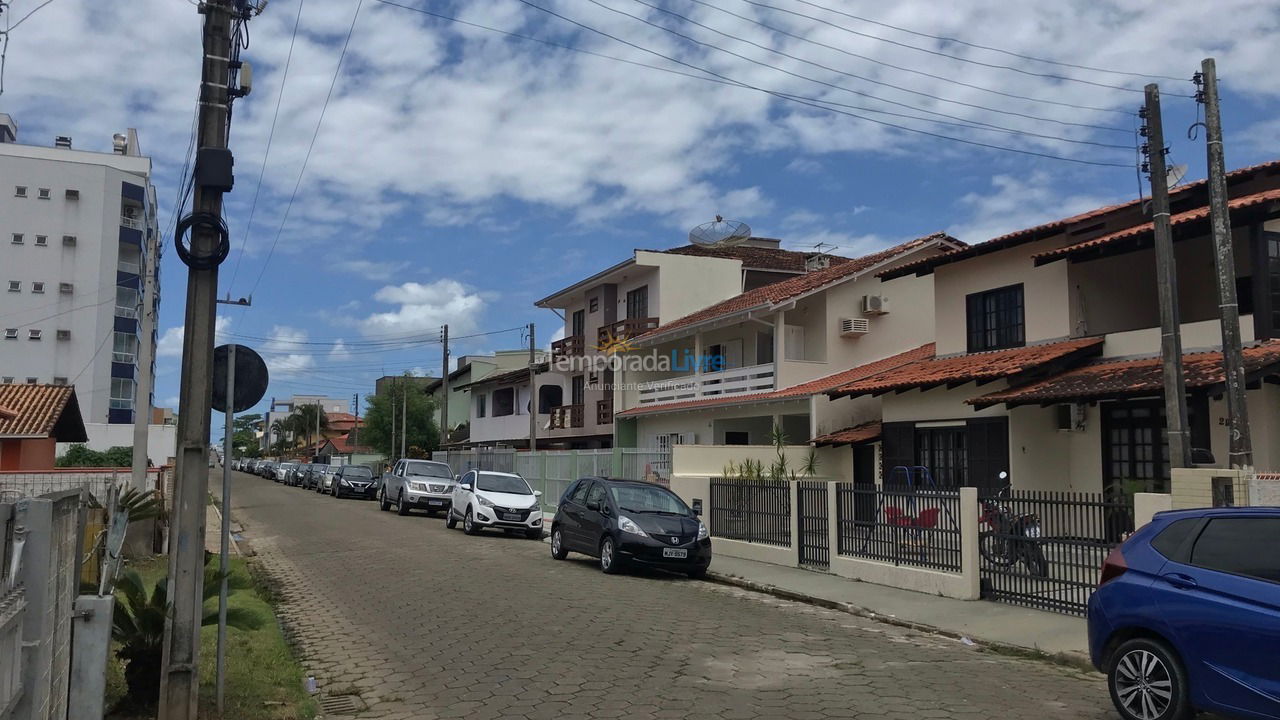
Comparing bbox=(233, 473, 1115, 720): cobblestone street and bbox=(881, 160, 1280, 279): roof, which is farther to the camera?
bbox=(881, 160, 1280, 279): roof

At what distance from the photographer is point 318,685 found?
851 cm

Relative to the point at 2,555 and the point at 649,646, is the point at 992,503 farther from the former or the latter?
the point at 2,555

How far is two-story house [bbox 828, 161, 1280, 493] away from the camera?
51.5 feet

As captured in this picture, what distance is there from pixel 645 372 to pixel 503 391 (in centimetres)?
1569

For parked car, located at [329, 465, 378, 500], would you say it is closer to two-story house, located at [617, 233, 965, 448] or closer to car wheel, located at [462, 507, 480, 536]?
two-story house, located at [617, 233, 965, 448]

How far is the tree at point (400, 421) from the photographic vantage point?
220 feet

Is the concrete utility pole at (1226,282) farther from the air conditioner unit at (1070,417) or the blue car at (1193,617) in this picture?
the blue car at (1193,617)

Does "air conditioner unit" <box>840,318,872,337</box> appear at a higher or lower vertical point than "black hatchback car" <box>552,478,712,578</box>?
higher

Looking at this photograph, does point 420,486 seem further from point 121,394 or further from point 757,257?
point 121,394

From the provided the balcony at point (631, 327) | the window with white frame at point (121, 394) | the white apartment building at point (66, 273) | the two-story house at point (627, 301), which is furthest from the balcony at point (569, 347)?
the window with white frame at point (121, 394)

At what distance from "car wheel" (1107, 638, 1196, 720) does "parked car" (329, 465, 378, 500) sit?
39.9 metres

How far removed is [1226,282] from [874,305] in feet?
52.2

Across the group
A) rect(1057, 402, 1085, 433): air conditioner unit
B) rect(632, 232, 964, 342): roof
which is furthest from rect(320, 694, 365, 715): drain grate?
rect(632, 232, 964, 342): roof

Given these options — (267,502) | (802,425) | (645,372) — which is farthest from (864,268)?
(267,502)
